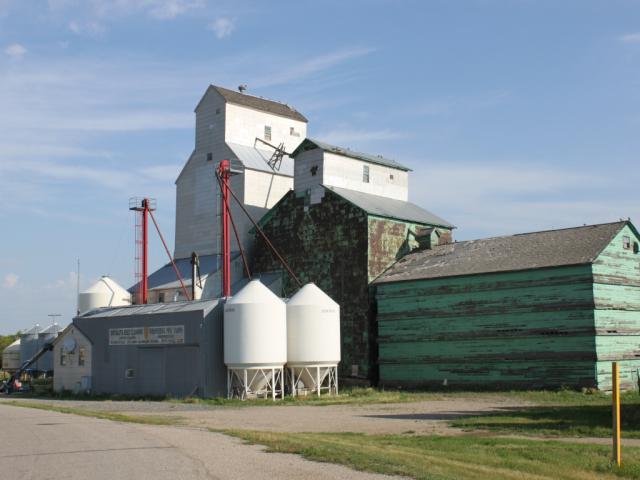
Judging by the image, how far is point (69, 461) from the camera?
15.4 m

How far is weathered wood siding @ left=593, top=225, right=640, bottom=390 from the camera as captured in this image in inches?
1494

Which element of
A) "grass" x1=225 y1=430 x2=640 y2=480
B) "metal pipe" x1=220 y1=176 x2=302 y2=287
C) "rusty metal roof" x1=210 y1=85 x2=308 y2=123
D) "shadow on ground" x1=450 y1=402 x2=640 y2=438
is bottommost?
"shadow on ground" x1=450 y1=402 x2=640 y2=438

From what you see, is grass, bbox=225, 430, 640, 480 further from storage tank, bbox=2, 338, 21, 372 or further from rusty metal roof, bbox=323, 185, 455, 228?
storage tank, bbox=2, 338, 21, 372

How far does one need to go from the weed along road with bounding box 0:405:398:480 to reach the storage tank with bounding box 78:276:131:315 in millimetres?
35527

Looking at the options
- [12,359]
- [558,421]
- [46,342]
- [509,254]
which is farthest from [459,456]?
[12,359]

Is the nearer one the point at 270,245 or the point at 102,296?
the point at 270,245

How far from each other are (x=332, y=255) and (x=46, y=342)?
117 feet

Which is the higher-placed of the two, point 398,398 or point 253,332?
point 253,332

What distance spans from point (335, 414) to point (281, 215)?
25.7m

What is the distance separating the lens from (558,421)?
24.9 meters

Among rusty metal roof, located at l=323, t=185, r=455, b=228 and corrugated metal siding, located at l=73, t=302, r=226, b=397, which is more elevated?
rusty metal roof, located at l=323, t=185, r=455, b=228

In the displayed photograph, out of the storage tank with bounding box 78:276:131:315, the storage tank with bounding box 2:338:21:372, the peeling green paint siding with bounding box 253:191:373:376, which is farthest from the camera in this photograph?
the storage tank with bounding box 2:338:21:372

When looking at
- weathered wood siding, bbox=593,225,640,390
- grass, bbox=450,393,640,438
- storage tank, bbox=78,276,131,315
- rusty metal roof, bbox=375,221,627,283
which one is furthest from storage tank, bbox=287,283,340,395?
storage tank, bbox=78,276,131,315

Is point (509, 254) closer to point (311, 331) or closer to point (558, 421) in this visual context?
point (311, 331)
